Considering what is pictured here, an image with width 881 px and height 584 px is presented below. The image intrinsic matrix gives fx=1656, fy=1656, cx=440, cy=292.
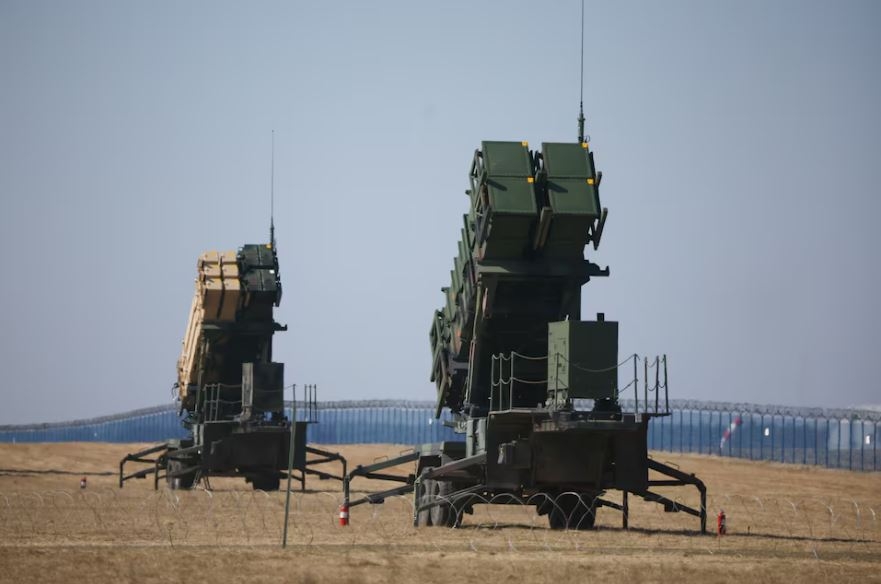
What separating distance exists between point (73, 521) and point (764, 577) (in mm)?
14620

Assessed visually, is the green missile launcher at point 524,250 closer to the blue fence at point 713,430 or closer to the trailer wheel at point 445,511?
the trailer wheel at point 445,511

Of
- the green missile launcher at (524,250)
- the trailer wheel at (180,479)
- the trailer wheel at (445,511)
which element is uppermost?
the green missile launcher at (524,250)

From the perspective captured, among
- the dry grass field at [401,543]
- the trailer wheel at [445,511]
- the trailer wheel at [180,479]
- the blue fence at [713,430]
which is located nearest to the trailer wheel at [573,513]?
the dry grass field at [401,543]

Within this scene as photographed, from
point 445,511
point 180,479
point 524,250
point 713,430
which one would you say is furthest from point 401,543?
point 713,430

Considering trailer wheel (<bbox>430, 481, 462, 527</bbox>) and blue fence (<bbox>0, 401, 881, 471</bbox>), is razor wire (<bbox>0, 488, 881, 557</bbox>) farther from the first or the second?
blue fence (<bbox>0, 401, 881, 471</bbox>)

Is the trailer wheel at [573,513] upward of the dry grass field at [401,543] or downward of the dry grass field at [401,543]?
upward

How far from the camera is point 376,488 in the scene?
173 ft

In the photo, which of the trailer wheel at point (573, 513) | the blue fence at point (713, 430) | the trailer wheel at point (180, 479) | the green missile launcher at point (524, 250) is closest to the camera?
→ the green missile launcher at point (524, 250)

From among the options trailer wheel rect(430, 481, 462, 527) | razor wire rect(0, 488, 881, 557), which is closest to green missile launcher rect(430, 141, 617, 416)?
trailer wheel rect(430, 481, 462, 527)

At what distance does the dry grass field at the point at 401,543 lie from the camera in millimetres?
21938

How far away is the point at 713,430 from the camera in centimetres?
7112

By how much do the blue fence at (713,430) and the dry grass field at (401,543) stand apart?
8.78 metres

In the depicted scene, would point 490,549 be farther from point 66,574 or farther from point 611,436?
point 66,574

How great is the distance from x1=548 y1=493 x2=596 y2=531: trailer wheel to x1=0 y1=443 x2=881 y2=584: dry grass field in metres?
0.36
